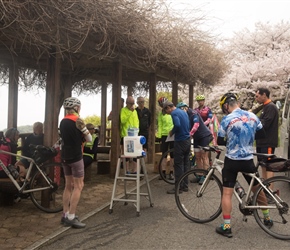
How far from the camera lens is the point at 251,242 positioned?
388 cm

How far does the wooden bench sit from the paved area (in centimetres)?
11

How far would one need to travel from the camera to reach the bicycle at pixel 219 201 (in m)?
4.03

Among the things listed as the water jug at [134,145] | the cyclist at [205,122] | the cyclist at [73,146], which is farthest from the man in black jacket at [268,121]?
the cyclist at [73,146]

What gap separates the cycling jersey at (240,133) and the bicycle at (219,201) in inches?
10.8

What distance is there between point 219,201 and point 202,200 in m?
0.25

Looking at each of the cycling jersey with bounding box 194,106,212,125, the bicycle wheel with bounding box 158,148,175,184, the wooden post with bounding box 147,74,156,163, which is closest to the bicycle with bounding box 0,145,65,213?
the bicycle wheel with bounding box 158,148,175,184

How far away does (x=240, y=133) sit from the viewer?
155 inches

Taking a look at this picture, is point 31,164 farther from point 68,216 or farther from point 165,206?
point 165,206

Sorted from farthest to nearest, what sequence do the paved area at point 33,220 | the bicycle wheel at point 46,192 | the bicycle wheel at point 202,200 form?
the bicycle wheel at point 46,192, the bicycle wheel at point 202,200, the paved area at point 33,220

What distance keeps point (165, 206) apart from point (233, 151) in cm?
192

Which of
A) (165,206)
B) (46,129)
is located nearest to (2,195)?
(46,129)

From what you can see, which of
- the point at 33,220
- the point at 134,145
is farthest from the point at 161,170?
the point at 33,220

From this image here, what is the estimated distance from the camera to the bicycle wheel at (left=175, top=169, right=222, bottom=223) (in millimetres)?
4512

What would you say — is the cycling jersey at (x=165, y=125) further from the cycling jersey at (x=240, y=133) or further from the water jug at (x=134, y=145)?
the cycling jersey at (x=240, y=133)
